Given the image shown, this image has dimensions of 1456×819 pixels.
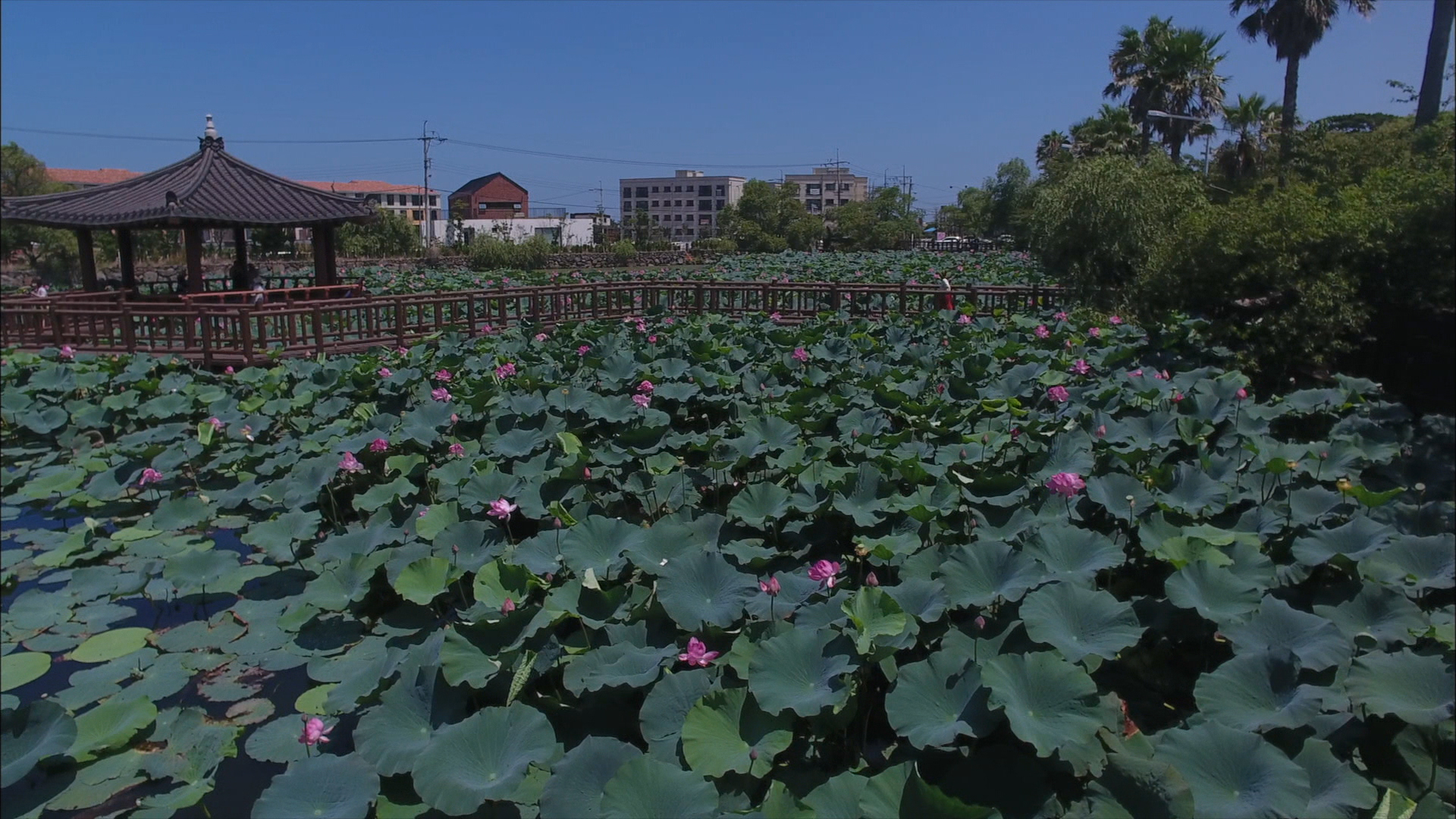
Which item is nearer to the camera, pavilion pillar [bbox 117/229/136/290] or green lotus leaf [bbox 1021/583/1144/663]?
green lotus leaf [bbox 1021/583/1144/663]

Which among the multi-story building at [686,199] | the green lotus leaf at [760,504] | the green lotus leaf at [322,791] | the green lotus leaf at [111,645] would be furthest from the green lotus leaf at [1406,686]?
the multi-story building at [686,199]

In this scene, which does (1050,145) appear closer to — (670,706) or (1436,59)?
(1436,59)

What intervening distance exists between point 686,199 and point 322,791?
3697 inches

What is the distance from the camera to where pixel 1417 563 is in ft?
9.08

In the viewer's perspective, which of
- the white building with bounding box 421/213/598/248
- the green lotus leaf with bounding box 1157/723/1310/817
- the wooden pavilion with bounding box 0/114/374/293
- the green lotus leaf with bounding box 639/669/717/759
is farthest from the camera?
the white building with bounding box 421/213/598/248

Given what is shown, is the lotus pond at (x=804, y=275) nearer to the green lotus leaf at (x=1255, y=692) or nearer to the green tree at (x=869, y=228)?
the green lotus leaf at (x=1255, y=692)

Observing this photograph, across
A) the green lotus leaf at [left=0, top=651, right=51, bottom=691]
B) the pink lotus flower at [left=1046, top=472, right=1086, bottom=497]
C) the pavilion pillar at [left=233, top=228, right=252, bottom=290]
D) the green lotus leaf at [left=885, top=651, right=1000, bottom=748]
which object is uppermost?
the pavilion pillar at [left=233, top=228, right=252, bottom=290]

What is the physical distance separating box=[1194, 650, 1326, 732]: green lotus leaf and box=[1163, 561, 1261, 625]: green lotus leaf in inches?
12.4

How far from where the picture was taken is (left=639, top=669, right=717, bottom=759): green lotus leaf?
224 cm

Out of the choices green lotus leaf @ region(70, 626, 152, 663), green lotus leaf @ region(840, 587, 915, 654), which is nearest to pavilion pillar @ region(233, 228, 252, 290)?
green lotus leaf @ region(70, 626, 152, 663)

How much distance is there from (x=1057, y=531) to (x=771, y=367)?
3.96 m

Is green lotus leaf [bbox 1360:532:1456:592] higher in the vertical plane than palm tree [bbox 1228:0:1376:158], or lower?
lower

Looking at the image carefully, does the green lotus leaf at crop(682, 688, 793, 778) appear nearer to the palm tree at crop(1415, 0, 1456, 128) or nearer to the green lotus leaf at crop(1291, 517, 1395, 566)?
the green lotus leaf at crop(1291, 517, 1395, 566)

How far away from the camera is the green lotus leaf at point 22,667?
3.20m
